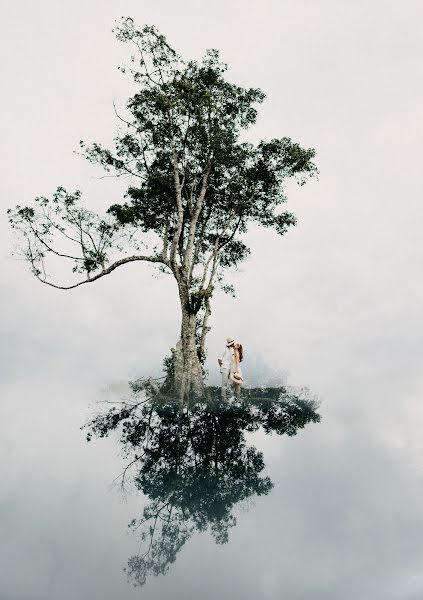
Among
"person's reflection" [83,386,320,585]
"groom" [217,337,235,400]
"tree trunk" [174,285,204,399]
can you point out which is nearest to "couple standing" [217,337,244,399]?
"groom" [217,337,235,400]

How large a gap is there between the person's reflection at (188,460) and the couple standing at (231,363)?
99cm

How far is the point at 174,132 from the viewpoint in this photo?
87.6 feet

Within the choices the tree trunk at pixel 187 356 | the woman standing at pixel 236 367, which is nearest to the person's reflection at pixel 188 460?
the woman standing at pixel 236 367

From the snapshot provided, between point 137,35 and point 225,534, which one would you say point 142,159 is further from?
point 225,534

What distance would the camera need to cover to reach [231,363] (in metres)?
20.0

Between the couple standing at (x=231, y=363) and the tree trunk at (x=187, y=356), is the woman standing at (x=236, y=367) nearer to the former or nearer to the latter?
the couple standing at (x=231, y=363)

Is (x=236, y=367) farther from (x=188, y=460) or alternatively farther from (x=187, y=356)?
(x=188, y=460)

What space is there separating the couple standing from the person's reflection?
986 millimetres

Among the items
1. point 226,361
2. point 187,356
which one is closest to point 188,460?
point 226,361

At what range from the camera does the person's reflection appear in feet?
28.8

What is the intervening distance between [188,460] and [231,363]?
8.43 meters

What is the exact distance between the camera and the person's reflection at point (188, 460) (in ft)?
28.8

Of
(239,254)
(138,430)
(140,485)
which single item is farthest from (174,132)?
(140,485)

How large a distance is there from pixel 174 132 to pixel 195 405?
15320 millimetres
